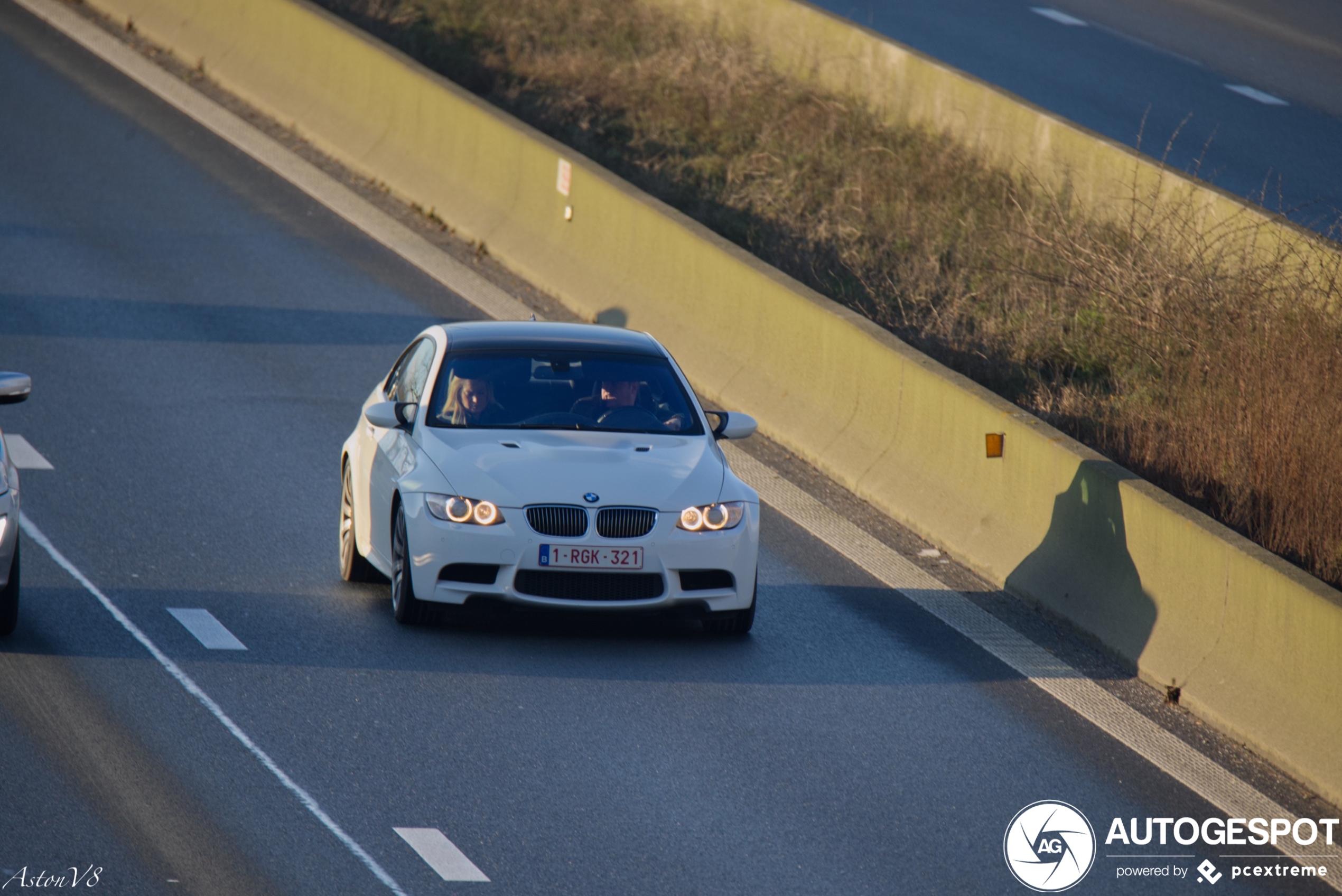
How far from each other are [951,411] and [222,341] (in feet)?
22.4

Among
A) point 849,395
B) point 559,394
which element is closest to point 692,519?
Answer: point 559,394

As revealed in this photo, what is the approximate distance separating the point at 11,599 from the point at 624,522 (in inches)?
124

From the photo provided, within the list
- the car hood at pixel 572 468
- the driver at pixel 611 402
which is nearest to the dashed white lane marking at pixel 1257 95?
the driver at pixel 611 402

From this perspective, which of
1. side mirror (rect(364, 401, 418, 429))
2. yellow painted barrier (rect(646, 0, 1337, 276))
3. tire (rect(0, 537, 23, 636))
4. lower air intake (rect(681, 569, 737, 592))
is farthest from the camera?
yellow painted barrier (rect(646, 0, 1337, 276))

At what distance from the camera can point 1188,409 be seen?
13367mm

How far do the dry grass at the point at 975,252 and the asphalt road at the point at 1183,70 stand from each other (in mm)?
2403

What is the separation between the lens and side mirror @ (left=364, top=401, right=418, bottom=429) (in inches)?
432

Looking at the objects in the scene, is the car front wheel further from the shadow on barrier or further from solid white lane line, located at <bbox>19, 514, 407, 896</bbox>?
the shadow on barrier

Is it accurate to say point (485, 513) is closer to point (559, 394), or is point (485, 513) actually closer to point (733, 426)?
point (559, 394)

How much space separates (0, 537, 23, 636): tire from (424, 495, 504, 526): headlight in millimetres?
2086

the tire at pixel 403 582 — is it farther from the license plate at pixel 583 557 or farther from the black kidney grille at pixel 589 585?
the license plate at pixel 583 557

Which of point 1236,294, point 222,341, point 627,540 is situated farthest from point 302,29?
point 627,540

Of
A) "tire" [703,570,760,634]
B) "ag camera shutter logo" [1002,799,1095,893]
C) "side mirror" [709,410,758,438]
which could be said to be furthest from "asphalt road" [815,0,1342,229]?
"ag camera shutter logo" [1002,799,1095,893]

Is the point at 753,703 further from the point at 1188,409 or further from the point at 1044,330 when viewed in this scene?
the point at 1044,330
